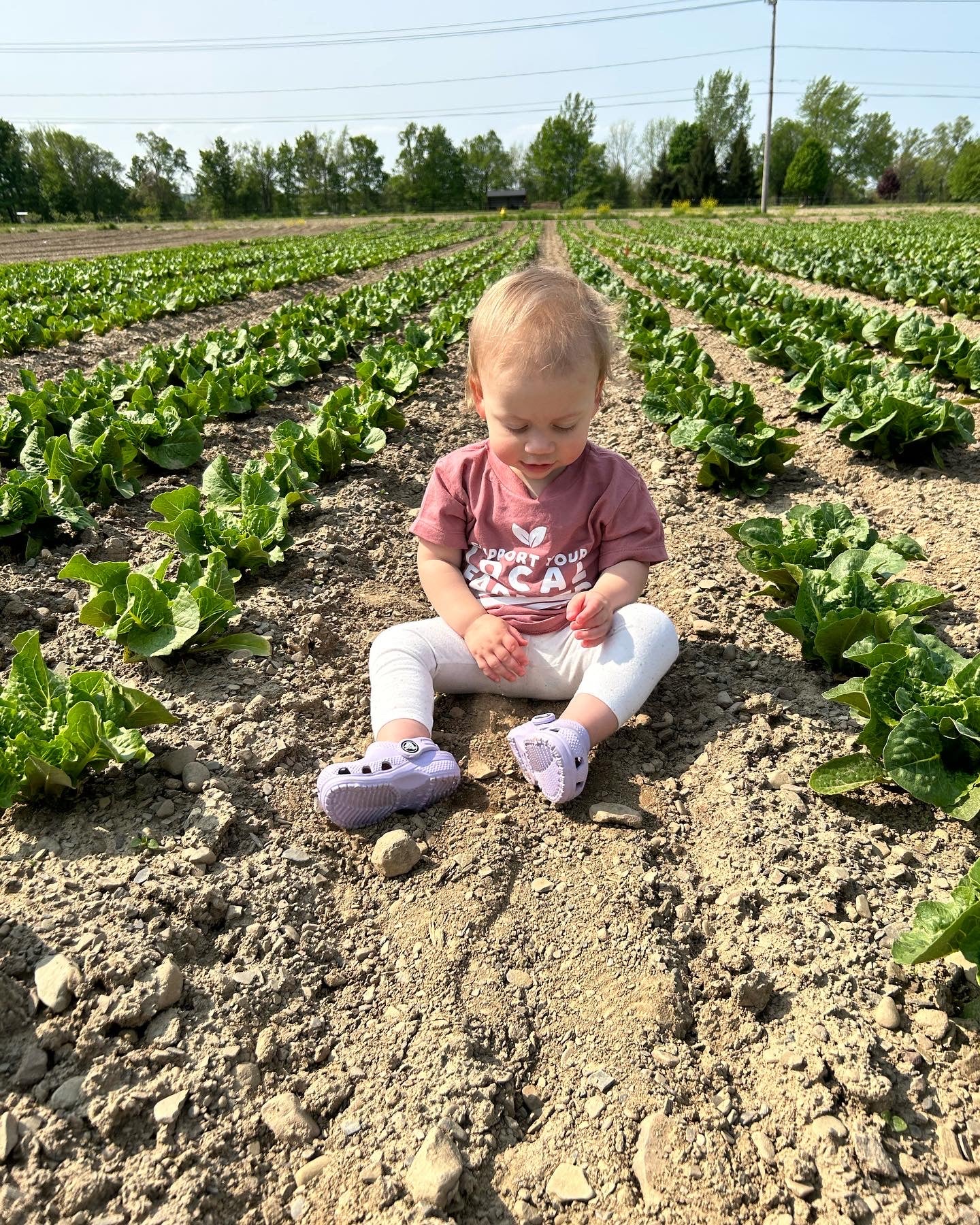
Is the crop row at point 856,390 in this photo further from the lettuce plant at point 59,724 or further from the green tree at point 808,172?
the green tree at point 808,172

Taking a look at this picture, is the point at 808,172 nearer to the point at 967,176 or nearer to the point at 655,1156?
the point at 967,176

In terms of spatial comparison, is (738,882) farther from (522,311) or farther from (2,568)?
(2,568)

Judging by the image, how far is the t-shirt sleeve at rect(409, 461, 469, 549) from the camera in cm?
325

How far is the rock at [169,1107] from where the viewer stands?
1.70 metres

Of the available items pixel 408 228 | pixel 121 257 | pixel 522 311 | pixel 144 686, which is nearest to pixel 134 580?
pixel 144 686

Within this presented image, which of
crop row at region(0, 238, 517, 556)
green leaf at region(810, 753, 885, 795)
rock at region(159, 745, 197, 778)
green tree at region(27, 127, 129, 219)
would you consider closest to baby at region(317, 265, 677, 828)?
rock at region(159, 745, 197, 778)

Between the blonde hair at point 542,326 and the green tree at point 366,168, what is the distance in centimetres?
10766

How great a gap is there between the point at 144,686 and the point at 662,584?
101 inches

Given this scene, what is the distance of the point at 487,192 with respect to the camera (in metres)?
107

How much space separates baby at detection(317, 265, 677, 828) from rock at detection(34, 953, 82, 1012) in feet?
2.62

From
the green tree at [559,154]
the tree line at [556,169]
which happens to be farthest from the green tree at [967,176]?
the green tree at [559,154]

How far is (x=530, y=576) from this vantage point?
3.18 metres

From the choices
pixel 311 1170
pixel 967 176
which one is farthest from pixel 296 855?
pixel 967 176

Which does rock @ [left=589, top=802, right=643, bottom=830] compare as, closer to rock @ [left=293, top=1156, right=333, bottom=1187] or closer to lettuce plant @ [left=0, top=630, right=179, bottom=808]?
rock @ [left=293, top=1156, right=333, bottom=1187]
